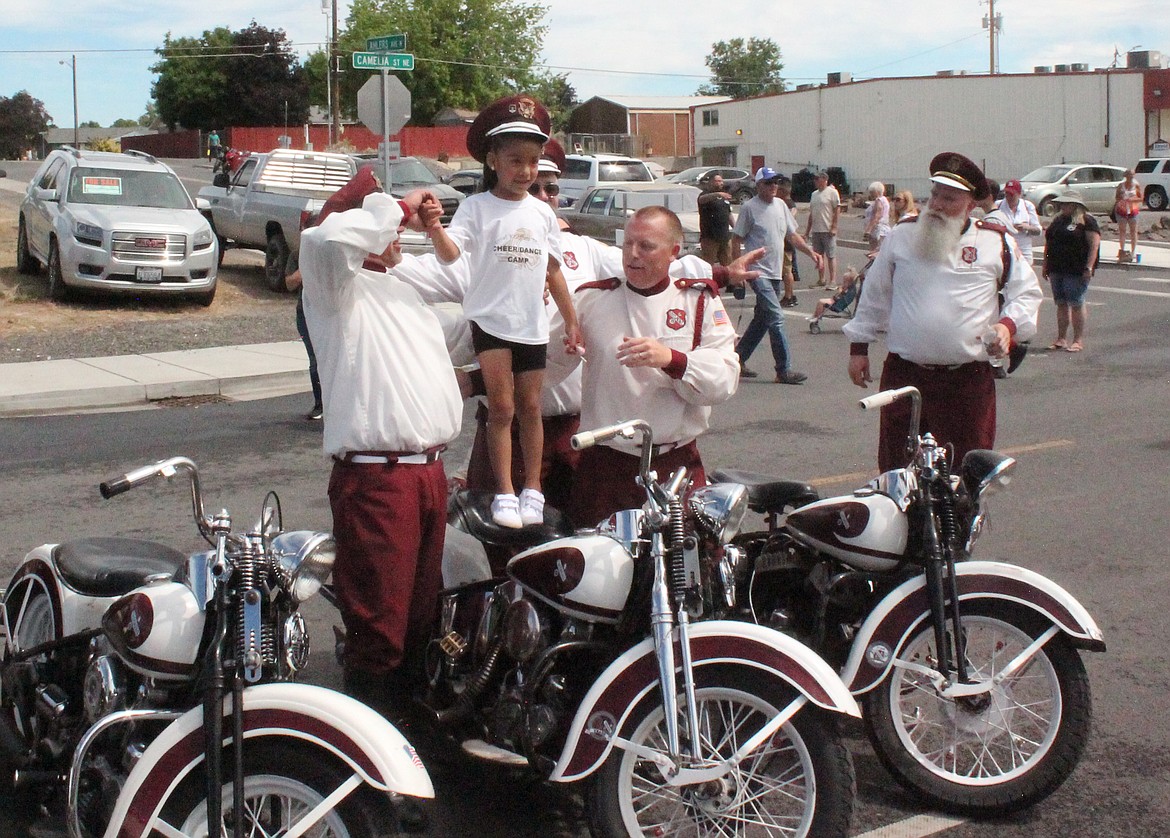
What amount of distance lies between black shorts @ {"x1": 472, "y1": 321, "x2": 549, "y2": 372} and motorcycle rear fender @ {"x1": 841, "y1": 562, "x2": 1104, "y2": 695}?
1675 mm

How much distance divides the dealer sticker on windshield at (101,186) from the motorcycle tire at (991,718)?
15.3m

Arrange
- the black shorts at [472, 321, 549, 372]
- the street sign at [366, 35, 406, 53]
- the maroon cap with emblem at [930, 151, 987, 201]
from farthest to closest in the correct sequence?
the street sign at [366, 35, 406, 53]
the maroon cap with emblem at [930, 151, 987, 201]
the black shorts at [472, 321, 549, 372]

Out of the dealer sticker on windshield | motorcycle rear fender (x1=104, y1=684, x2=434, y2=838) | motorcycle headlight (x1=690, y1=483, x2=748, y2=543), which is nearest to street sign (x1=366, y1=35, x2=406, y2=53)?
the dealer sticker on windshield

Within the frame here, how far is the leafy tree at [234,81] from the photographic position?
82312mm

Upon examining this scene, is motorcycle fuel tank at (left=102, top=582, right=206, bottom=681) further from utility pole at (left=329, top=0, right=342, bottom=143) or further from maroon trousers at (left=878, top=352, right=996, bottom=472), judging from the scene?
utility pole at (left=329, top=0, right=342, bottom=143)

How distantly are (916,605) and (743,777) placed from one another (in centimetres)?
86

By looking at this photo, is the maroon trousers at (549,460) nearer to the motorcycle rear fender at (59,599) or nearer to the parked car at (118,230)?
the motorcycle rear fender at (59,599)

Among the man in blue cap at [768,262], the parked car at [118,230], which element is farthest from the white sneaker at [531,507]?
the parked car at [118,230]

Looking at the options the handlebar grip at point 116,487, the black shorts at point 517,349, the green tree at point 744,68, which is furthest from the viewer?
the green tree at point 744,68

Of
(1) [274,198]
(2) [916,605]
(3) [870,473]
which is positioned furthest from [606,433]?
(1) [274,198]

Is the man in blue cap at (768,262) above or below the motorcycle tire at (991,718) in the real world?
above

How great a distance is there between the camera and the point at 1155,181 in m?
41.8

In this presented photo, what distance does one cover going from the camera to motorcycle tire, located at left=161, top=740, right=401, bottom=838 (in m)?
3.05

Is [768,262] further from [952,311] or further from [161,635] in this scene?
[161,635]
